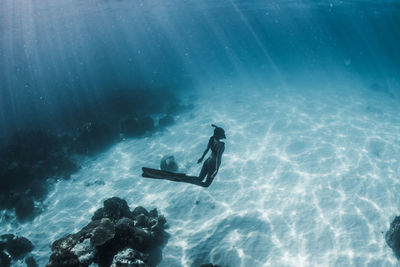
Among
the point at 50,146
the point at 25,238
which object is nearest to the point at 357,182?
the point at 25,238

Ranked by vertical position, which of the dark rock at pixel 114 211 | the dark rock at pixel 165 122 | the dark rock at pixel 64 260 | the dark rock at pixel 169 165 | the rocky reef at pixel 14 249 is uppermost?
the dark rock at pixel 64 260

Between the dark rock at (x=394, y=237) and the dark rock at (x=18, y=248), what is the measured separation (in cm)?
1247

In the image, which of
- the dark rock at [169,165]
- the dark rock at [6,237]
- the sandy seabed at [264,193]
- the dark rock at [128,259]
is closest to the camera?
the dark rock at [128,259]

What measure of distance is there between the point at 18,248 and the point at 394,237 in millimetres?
12832

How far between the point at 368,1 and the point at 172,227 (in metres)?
42.7

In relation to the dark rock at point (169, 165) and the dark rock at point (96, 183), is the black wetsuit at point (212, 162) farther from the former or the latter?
the dark rock at point (96, 183)

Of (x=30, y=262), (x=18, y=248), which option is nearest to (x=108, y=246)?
(x=30, y=262)

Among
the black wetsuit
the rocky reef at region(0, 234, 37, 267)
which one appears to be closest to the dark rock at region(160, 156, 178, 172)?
the black wetsuit

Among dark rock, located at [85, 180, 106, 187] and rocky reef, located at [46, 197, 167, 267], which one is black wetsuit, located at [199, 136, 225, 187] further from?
Result: dark rock, located at [85, 180, 106, 187]

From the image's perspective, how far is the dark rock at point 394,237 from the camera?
6.89 m

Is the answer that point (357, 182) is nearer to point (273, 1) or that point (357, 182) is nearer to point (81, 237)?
point (81, 237)

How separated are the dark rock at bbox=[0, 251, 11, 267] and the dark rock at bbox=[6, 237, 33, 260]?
0.20 metres

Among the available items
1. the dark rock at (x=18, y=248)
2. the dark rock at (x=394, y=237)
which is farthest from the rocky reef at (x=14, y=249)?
the dark rock at (x=394, y=237)

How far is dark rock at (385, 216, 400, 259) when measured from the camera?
22.6 feet
